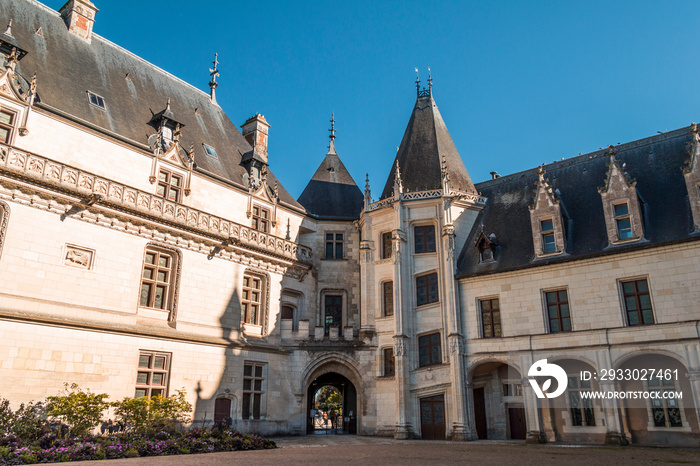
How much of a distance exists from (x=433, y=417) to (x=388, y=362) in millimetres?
2817

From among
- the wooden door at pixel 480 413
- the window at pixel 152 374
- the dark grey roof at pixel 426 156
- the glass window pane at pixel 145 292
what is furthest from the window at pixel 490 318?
the glass window pane at pixel 145 292

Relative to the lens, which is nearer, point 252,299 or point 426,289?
point 252,299

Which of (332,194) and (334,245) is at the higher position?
(332,194)

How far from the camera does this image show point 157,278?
18969mm

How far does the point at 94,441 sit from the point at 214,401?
21.3 ft

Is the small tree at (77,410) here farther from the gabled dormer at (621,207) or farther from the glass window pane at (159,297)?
the gabled dormer at (621,207)

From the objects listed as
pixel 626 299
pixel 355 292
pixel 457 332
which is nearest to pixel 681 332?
pixel 626 299

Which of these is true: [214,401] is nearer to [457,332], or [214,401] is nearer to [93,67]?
[457,332]

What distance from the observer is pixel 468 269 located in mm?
21547

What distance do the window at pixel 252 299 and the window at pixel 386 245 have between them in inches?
212

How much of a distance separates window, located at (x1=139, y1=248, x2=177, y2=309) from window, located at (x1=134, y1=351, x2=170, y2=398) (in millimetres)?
1751

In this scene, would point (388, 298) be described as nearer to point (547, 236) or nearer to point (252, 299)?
point (252, 299)

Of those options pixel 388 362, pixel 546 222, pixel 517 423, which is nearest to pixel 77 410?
pixel 388 362

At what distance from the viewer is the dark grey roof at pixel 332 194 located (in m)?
26.8
